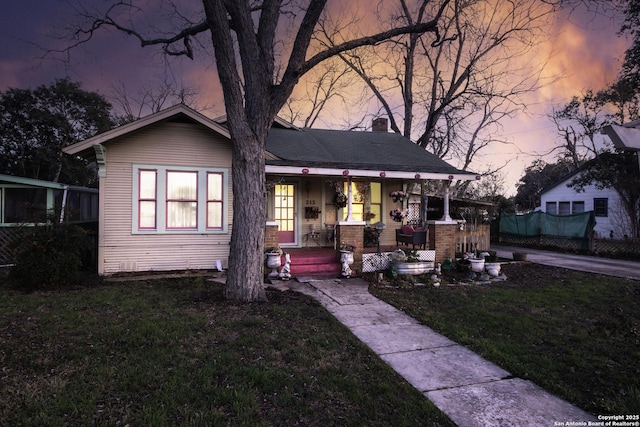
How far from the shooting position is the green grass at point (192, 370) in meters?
2.83

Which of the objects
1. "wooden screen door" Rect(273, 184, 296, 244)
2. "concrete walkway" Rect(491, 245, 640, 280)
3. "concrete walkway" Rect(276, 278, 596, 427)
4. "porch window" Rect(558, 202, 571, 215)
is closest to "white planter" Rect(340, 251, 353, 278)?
"wooden screen door" Rect(273, 184, 296, 244)

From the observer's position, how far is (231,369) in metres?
3.60

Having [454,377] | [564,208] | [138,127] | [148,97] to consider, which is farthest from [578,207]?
[148,97]

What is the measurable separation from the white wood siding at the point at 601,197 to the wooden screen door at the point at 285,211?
58.6ft

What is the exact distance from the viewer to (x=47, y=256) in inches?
288

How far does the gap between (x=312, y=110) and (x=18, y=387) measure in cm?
2153

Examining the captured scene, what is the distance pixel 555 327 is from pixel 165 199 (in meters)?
8.81

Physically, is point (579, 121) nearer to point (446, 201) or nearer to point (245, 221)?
point (446, 201)

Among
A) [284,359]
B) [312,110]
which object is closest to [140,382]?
[284,359]

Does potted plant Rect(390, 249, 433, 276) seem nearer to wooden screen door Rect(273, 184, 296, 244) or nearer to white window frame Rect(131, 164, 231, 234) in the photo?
wooden screen door Rect(273, 184, 296, 244)

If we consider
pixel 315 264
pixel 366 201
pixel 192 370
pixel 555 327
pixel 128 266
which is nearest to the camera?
pixel 192 370

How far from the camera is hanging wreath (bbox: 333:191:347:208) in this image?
10883 millimetres

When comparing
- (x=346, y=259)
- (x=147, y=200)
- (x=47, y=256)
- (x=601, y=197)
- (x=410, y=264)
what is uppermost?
(x=601, y=197)

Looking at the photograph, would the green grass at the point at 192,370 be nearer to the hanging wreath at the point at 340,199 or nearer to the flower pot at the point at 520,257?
the hanging wreath at the point at 340,199
